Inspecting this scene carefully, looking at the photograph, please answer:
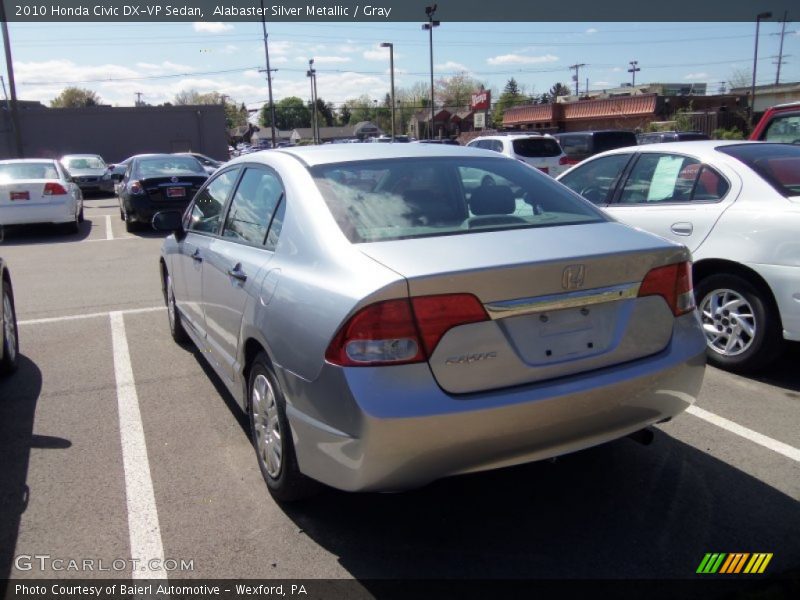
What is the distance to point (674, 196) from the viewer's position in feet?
17.9

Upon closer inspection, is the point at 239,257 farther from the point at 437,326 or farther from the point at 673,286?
the point at 673,286

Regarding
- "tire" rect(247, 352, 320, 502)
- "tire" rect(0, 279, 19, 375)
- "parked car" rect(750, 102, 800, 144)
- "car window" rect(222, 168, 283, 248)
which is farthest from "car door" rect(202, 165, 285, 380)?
"parked car" rect(750, 102, 800, 144)

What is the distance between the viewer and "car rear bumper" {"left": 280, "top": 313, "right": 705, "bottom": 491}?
2.53m

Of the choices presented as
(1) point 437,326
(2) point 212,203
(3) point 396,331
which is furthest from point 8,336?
(1) point 437,326

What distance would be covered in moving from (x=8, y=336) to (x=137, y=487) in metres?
2.36

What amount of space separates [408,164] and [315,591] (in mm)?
2132

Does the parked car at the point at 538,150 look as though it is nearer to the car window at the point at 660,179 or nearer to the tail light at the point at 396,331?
the car window at the point at 660,179

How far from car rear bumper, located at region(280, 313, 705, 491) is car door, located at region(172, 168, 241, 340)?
1821mm

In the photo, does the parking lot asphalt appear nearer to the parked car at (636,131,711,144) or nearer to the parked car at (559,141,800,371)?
the parked car at (559,141,800,371)

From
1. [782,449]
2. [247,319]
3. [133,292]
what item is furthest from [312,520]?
[133,292]

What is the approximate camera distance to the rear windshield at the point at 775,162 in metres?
4.86

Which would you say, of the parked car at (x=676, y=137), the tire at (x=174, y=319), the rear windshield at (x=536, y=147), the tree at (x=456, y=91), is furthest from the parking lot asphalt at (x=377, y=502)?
the tree at (x=456, y=91)

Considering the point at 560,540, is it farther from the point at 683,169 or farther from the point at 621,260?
the point at 683,169

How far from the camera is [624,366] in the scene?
290 centimetres
